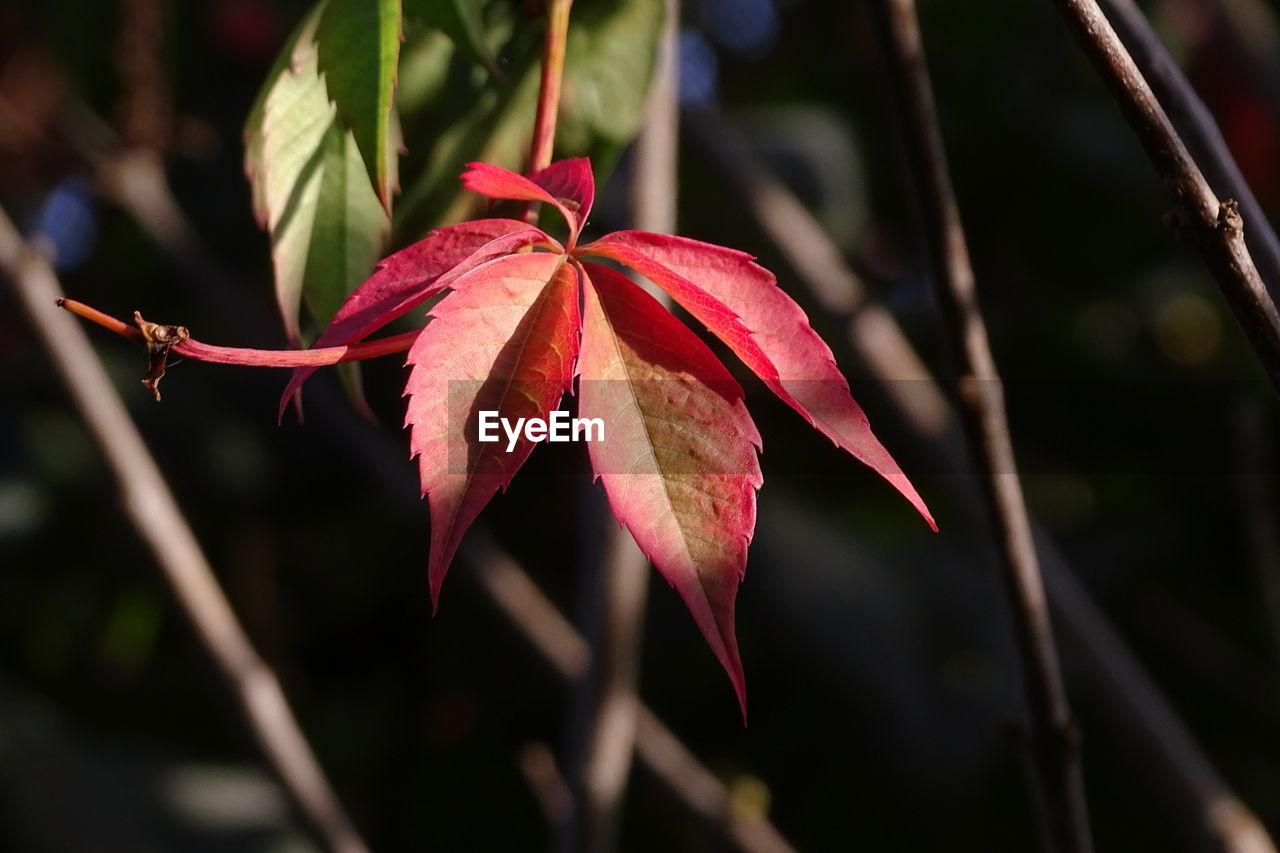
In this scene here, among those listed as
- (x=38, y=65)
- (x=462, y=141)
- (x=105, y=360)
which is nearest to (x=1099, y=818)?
(x=462, y=141)

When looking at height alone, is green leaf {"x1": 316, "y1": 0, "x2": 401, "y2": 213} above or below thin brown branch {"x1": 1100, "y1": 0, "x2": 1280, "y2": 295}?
above

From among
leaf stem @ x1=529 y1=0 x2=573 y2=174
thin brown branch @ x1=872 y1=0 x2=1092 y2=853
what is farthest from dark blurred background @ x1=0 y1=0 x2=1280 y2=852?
leaf stem @ x1=529 y1=0 x2=573 y2=174

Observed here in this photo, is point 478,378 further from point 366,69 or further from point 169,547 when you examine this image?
point 169,547

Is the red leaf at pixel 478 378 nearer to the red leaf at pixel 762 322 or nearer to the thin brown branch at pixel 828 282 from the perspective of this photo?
the red leaf at pixel 762 322

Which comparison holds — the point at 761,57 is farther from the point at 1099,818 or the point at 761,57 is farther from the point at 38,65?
the point at 1099,818

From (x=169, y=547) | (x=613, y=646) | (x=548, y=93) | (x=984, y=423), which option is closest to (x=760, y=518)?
(x=613, y=646)

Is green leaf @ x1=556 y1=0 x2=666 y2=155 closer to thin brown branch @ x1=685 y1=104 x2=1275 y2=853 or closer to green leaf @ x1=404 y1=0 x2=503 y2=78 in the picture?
green leaf @ x1=404 y1=0 x2=503 y2=78
